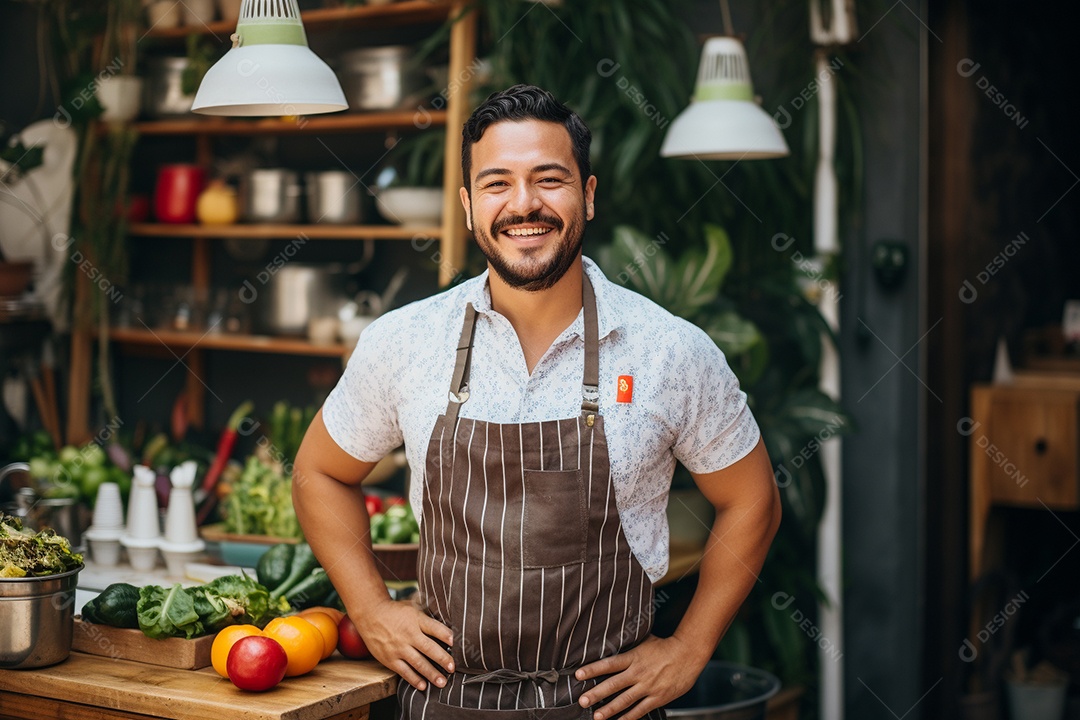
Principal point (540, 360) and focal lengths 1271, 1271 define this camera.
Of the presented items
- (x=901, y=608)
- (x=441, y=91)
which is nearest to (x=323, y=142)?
(x=441, y=91)

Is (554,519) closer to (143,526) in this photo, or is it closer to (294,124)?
(143,526)

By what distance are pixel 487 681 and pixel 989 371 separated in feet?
9.17

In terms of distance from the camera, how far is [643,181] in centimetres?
398

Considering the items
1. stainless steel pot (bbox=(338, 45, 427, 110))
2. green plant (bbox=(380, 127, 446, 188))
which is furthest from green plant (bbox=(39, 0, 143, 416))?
green plant (bbox=(380, 127, 446, 188))

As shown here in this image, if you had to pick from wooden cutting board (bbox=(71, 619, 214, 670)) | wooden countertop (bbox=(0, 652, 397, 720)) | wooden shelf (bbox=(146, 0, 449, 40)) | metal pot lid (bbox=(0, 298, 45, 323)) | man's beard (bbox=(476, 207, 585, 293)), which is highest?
wooden shelf (bbox=(146, 0, 449, 40))

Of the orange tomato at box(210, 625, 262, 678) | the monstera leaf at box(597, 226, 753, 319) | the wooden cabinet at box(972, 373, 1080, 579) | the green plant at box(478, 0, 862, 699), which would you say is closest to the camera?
the orange tomato at box(210, 625, 262, 678)

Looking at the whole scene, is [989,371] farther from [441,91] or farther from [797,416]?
[441,91]

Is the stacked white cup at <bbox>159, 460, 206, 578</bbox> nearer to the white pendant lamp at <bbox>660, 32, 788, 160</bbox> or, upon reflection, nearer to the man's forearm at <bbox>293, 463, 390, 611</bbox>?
the man's forearm at <bbox>293, 463, 390, 611</bbox>

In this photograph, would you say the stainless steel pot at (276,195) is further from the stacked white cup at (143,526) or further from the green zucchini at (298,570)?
the green zucchini at (298,570)

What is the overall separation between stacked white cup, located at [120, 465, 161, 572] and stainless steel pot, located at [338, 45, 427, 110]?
5.97 ft

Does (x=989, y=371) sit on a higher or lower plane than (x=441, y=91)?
lower

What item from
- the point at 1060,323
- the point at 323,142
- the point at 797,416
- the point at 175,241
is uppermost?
the point at 323,142

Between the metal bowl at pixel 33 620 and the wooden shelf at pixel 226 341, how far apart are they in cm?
239

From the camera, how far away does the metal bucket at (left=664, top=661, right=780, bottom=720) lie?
3109 millimetres
